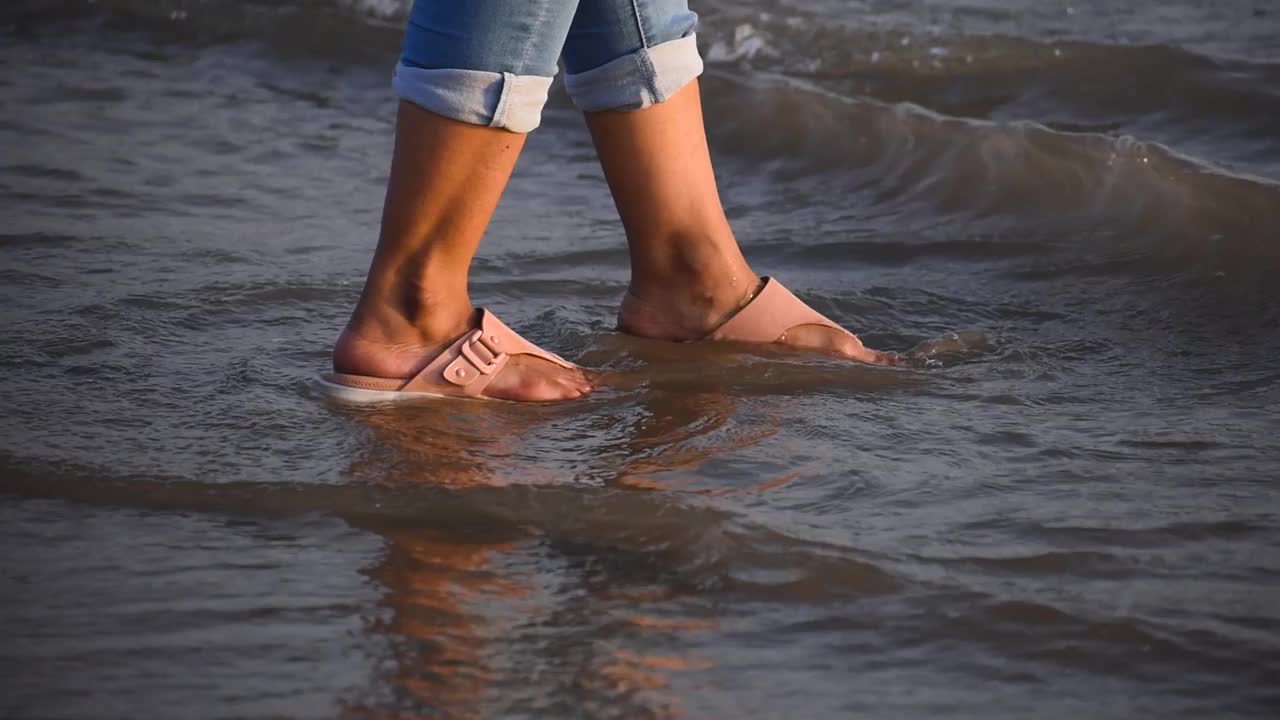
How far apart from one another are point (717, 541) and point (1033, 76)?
3.72m

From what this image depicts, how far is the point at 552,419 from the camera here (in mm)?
2334

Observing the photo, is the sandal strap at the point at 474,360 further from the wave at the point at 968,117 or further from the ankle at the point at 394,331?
the wave at the point at 968,117

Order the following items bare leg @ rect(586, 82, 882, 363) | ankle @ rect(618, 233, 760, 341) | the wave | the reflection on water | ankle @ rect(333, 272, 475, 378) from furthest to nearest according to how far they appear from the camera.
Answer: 1. the wave
2. ankle @ rect(618, 233, 760, 341)
3. bare leg @ rect(586, 82, 882, 363)
4. ankle @ rect(333, 272, 475, 378)
5. the reflection on water

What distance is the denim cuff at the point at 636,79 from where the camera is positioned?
2.41m

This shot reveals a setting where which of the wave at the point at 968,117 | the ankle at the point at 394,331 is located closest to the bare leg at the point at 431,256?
the ankle at the point at 394,331

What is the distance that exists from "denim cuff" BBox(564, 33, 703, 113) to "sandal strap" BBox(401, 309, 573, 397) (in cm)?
38

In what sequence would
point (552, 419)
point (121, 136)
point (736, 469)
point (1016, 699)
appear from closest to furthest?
point (1016, 699) < point (736, 469) < point (552, 419) < point (121, 136)

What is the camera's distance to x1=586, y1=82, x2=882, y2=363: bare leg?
2.48 metres

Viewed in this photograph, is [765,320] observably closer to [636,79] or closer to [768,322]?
[768,322]

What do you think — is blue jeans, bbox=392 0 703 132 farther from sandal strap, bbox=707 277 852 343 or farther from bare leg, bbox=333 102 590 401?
sandal strap, bbox=707 277 852 343

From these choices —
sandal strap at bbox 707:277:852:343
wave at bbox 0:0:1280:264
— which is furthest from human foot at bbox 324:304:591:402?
wave at bbox 0:0:1280:264

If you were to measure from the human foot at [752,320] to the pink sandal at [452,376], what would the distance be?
1.09ft

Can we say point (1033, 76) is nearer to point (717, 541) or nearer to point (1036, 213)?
point (1036, 213)

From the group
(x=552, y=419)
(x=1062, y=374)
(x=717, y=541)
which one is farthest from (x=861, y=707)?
(x=1062, y=374)
